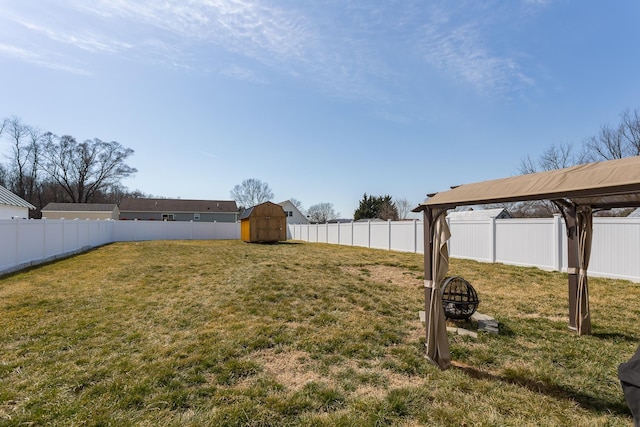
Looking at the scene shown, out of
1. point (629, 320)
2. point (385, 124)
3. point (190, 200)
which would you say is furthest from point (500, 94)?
point (190, 200)

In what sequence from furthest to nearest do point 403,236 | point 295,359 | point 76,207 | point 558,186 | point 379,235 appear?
point 76,207
point 379,235
point 403,236
point 295,359
point 558,186

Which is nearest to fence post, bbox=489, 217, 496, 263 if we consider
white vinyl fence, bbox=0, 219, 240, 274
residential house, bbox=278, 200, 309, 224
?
white vinyl fence, bbox=0, 219, 240, 274

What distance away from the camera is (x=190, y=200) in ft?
134

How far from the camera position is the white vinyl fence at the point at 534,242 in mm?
7551

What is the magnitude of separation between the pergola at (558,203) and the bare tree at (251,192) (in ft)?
166

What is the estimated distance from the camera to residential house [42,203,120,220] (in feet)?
115

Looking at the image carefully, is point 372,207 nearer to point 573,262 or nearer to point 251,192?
point 251,192

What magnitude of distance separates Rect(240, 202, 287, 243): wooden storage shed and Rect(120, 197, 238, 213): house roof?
20.3m

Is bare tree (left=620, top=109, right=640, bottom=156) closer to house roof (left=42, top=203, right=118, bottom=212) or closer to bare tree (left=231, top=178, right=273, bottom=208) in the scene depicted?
bare tree (left=231, top=178, right=273, bottom=208)

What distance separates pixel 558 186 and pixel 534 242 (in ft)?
28.7

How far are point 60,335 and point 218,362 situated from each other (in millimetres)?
2574

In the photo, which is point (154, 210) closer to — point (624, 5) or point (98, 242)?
point (98, 242)

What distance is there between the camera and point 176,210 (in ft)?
127

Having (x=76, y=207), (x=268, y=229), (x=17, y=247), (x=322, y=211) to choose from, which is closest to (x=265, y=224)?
(x=268, y=229)
